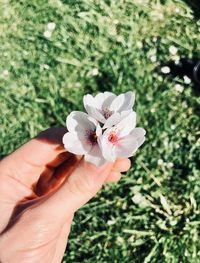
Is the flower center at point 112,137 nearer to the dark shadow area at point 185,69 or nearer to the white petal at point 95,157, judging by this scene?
the white petal at point 95,157

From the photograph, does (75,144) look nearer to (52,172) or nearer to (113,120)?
(113,120)

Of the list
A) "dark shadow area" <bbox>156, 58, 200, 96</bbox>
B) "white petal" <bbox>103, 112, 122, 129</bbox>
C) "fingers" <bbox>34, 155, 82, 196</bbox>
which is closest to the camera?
"white petal" <bbox>103, 112, 122, 129</bbox>

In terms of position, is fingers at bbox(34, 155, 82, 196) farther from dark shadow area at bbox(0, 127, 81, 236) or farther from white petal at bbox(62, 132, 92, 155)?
white petal at bbox(62, 132, 92, 155)

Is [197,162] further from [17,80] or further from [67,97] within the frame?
[17,80]

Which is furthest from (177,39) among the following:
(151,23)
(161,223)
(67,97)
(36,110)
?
(161,223)

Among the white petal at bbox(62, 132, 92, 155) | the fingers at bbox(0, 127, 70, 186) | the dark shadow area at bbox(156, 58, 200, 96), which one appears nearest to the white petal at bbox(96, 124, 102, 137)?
the white petal at bbox(62, 132, 92, 155)

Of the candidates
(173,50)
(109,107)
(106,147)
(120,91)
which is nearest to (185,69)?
(173,50)

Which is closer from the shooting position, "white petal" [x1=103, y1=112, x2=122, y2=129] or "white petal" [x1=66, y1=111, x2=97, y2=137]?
"white petal" [x1=103, y1=112, x2=122, y2=129]

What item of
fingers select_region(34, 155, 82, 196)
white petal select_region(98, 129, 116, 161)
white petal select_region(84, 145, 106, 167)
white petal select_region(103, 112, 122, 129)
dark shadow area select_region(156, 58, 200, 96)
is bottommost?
fingers select_region(34, 155, 82, 196)
